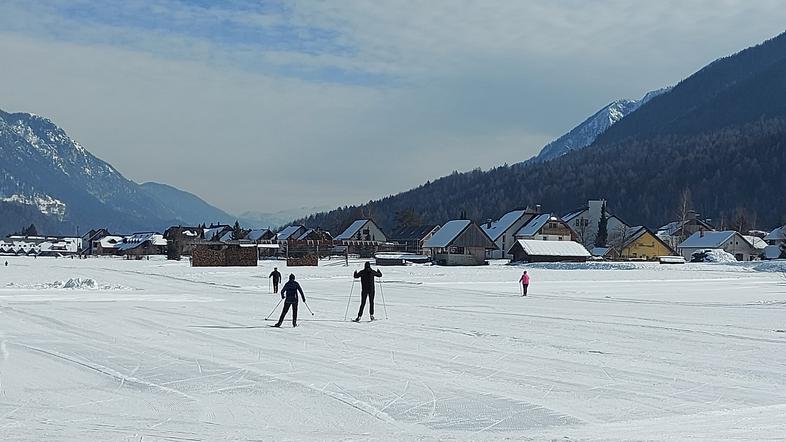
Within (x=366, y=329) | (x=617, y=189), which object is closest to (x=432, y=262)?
(x=366, y=329)

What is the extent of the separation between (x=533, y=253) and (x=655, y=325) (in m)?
61.5

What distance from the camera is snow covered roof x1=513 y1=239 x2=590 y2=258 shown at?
83.6 metres

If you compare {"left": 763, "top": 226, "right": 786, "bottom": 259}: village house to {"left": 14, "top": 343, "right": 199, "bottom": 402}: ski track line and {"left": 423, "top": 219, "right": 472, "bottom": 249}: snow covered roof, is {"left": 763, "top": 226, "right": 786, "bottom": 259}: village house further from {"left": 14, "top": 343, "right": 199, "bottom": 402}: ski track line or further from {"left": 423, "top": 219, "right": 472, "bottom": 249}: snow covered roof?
{"left": 14, "top": 343, "right": 199, "bottom": 402}: ski track line

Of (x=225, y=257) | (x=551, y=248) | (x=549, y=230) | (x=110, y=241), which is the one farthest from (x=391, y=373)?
(x=110, y=241)

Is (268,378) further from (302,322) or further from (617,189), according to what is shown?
(617,189)

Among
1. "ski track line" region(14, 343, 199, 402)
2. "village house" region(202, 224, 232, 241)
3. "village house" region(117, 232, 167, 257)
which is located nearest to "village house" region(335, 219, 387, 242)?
"village house" region(117, 232, 167, 257)

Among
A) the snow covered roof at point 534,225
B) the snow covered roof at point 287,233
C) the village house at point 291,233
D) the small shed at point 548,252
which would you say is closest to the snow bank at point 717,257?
the small shed at point 548,252

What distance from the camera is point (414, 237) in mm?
120625

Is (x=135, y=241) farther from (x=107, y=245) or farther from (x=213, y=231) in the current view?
(x=213, y=231)

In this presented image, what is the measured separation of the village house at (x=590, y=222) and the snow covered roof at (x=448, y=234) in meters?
24.4

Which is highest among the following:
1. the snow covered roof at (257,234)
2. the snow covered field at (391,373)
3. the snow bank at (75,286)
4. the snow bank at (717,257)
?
the snow covered roof at (257,234)

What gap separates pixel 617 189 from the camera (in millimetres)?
192750

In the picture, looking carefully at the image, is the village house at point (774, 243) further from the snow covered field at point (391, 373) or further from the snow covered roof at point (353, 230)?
the snow covered field at point (391, 373)

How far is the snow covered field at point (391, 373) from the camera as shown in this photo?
10.1 metres
